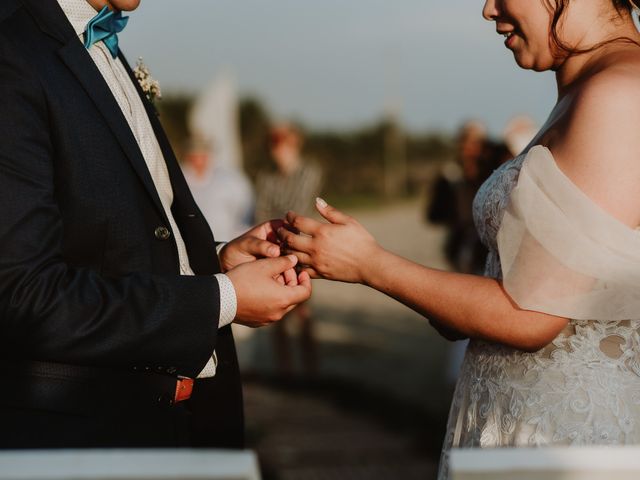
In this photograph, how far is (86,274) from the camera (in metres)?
2.21

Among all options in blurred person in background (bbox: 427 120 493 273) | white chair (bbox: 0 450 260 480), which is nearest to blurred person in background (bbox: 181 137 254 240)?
blurred person in background (bbox: 427 120 493 273)

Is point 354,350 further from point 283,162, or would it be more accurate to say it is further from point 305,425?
point 305,425

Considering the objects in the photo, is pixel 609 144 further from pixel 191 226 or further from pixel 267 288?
pixel 191 226

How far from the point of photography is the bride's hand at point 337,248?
2.67 metres

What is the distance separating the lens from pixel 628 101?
2.31 m

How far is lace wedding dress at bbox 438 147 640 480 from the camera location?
2504 mm

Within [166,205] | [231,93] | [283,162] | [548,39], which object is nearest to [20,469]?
[166,205]

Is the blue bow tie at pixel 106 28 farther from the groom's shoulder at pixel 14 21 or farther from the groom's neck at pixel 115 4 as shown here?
the groom's shoulder at pixel 14 21

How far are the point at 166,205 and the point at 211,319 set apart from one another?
0.50 metres

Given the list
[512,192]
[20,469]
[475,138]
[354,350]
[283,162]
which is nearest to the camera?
[20,469]

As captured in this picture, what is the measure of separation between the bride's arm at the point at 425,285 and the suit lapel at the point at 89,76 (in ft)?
1.91

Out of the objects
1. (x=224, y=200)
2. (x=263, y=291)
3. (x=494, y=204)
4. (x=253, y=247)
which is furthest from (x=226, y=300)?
(x=224, y=200)

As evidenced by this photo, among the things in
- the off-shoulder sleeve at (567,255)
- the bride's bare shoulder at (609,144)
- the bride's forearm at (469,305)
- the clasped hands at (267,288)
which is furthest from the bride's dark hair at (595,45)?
the clasped hands at (267,288)

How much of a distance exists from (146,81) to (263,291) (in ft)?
3.04
